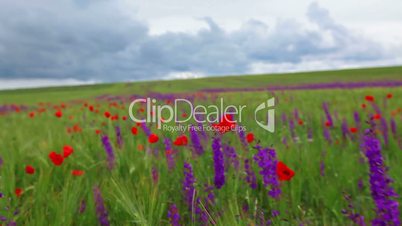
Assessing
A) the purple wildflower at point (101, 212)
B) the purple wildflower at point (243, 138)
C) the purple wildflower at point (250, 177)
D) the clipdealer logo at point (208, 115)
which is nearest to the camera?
the purple wildflower at point (101, 212)

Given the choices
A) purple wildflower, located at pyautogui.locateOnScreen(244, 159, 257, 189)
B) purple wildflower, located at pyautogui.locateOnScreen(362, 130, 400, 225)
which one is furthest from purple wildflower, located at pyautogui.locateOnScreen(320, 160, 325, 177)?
purple wildflower, located at pyautogui.locateOnScreen(362, 130, 400, 225)

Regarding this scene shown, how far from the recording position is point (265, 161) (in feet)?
4.86

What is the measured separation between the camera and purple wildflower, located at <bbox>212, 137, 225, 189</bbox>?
59.6 inches

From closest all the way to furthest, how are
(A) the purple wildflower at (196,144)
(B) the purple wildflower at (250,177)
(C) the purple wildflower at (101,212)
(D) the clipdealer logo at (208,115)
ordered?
1. (C) the purple wildflower at (101,212)
2. (B) the purple wildflower at (250,177)
3. (A) the purple wildflower at (196,144)
4. (D) the clipdealer logo at (208,115)

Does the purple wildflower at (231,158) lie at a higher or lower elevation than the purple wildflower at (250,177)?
higher

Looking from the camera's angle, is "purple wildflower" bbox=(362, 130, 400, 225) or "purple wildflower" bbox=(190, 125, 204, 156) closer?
"purple wildflower" bbox=(362, 130, 400, 225)

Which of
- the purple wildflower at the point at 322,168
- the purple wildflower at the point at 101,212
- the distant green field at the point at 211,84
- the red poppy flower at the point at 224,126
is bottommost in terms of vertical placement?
the purple wildflower at the point at 101,212

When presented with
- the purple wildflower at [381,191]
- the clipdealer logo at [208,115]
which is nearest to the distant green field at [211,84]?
the clipdealer logo at [208,115]

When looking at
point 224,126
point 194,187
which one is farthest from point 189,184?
point 224,126

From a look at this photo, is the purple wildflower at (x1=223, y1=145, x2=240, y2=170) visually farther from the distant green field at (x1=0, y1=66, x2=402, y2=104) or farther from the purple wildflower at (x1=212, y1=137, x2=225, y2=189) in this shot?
the distant green field at (x1=0, y1=66, x2=402, y2=104)

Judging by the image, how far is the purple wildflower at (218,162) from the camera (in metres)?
1.51

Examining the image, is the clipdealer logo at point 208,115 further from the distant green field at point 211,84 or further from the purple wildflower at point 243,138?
the distant green field at point 211,84

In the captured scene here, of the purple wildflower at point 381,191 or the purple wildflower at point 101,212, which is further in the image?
the purple wildflower at point 101,212

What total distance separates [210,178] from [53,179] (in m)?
1.14
